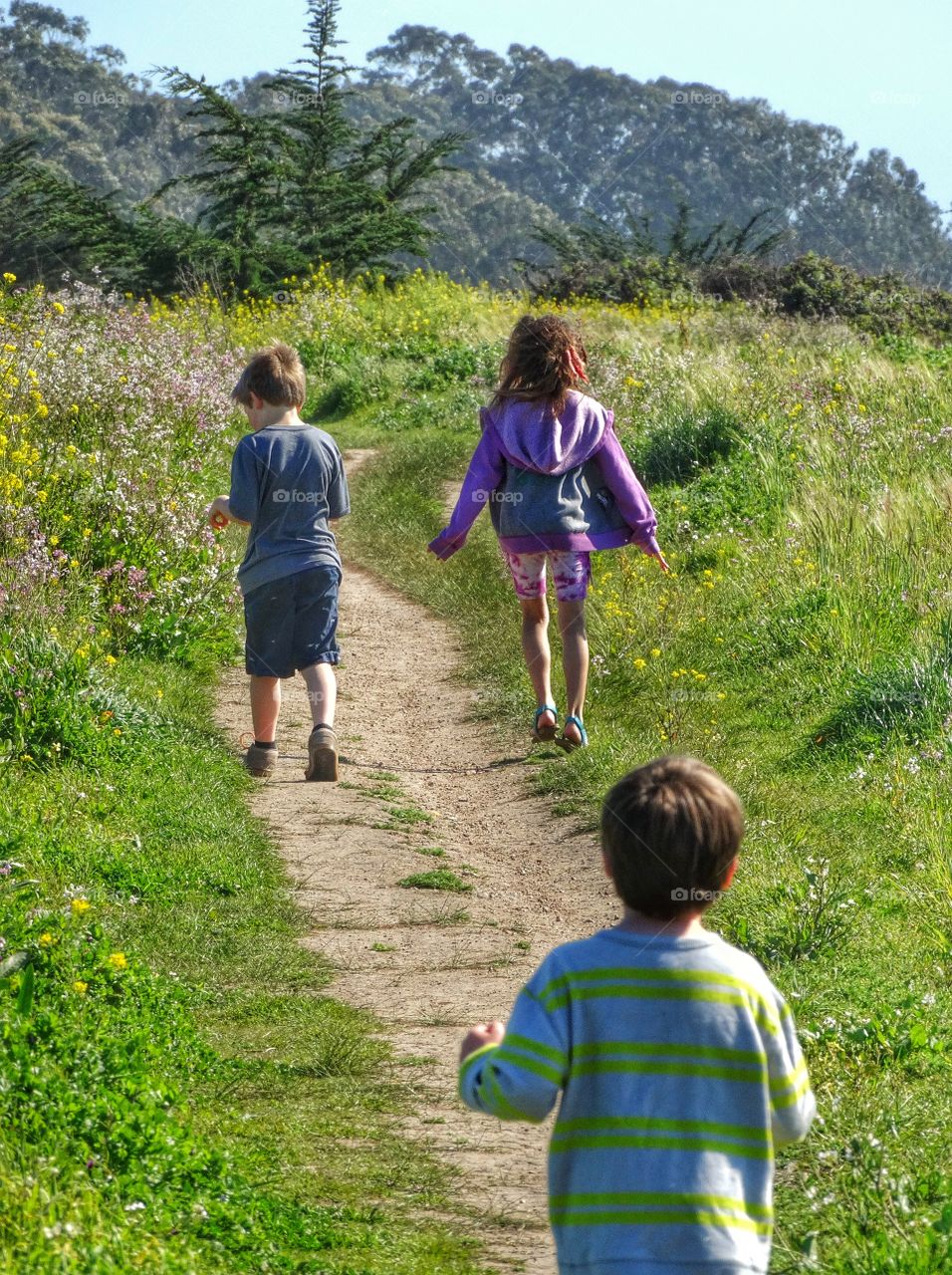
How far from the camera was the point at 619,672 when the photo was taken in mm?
8242

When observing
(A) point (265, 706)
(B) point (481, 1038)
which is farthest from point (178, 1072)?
(A) point (265, 706)

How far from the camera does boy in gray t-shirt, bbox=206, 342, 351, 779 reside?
657cm

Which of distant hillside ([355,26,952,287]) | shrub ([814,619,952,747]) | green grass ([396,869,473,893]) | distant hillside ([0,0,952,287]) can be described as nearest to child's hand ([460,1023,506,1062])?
green grass ([396,869,473,893])

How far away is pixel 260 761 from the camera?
22.5 feet

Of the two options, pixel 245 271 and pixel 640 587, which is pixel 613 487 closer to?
pixel 640 587

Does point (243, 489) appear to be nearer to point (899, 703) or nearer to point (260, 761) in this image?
point (260, 761)

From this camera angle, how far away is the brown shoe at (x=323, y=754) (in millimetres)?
6656

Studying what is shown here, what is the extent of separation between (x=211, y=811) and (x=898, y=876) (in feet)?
9.19

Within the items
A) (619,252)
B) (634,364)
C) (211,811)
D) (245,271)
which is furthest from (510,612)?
(619,252)

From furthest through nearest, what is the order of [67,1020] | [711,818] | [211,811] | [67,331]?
[67,331] → [211,811] → [67,1020] → [711,818]

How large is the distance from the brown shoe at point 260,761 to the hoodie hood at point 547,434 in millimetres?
1797

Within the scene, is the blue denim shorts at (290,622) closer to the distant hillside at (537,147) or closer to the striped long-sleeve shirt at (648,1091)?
the striped long-sleeve shirt at (648,1091)

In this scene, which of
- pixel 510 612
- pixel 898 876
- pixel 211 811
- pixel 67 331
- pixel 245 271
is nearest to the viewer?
pixel 898 876

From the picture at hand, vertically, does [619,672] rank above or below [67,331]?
below
